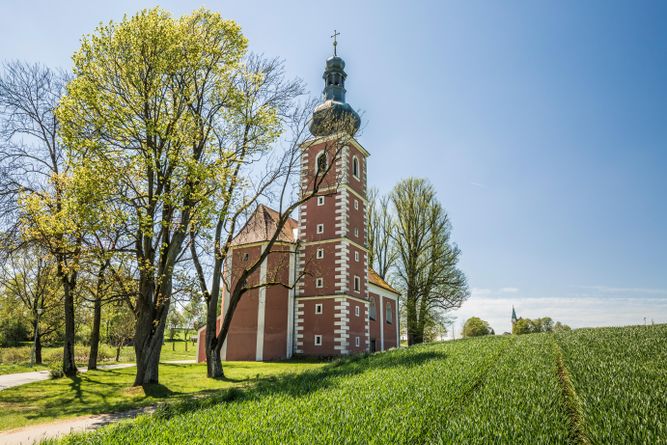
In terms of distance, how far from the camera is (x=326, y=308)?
28719mm

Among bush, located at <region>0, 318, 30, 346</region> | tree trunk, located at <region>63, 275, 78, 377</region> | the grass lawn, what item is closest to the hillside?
the grass lawn

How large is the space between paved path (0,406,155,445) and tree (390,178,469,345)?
31029 mm

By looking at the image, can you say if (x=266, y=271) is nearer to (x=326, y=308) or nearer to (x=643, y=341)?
(x=326, y=308)

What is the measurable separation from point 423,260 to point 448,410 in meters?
33.2

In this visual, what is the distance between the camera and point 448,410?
7047 mm

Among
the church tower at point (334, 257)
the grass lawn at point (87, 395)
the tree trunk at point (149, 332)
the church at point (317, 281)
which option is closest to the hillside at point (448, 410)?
the grass lawn at point (87, 395)

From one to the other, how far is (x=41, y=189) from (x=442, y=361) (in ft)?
61.5

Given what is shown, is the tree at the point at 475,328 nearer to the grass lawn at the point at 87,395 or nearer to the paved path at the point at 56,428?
the grass lawn at the point at 87,395

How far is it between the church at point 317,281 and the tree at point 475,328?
4080 cm

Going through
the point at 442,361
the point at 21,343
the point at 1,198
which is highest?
the point at 1,198

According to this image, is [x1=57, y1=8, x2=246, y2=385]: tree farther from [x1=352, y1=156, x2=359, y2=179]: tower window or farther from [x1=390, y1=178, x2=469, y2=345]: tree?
[x1=390, y1=178, x2=469, y2=345]: tree

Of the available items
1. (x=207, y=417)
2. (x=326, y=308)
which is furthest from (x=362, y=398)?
(x=326, y=308)

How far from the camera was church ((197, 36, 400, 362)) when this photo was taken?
28.5 meters

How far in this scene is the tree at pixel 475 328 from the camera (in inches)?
2648
